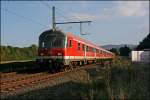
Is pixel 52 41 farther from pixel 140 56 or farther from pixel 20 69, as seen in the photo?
pixel 140 56

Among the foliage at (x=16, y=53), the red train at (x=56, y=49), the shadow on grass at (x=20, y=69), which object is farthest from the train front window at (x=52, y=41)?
the foliage at (x=16, y=53)

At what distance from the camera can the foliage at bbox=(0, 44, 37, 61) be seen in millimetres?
58978

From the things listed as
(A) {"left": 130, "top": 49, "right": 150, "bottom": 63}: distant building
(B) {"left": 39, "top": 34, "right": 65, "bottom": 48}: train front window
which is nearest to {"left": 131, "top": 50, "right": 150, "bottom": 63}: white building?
(A) {"left": 130, "top": 49, "right": 150, "bottom": 63}: distant building

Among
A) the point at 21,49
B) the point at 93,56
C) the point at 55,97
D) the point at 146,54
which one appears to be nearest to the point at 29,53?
the point at 21,49

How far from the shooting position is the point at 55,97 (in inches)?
448

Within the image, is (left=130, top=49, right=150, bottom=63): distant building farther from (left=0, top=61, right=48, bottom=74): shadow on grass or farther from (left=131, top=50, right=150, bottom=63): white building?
(left=0, top=61, right=48, bottom=74): shadow on grass

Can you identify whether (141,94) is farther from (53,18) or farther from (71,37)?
(53,18)

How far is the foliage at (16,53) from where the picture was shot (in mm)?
58978

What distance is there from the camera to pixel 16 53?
63812mm

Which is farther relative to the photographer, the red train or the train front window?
the train front window

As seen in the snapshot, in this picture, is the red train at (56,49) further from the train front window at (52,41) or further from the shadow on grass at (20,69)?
the shadow on grass at (20,69)

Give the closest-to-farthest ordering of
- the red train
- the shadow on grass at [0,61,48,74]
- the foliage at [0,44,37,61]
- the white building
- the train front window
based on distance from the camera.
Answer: the red train
the train front window
the shadow on grass at [0,61,48,74]
the white building
the foliage at [0,44,37,61]

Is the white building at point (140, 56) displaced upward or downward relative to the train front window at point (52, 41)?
downward

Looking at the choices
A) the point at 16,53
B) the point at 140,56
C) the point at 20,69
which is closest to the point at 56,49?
the point at 20,69
